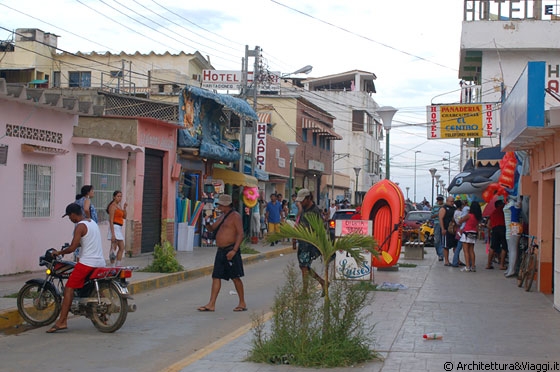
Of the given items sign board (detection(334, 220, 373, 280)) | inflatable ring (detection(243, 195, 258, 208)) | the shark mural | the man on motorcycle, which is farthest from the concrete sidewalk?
inflatable ring (detection(243, 195, 258, 208))

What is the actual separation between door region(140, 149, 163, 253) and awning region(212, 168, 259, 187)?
542 cm

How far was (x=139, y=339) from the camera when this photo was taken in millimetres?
9625

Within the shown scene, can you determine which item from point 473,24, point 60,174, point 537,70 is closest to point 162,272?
point 60,174

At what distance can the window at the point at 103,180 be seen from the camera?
63.2ft

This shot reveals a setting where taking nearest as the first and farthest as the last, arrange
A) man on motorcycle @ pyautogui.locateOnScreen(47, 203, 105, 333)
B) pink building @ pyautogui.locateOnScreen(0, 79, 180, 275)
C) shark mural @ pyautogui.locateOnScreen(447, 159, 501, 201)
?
1. man on motorcycle @ pyautogui.locateOnScreen(47, 203, 105, 333)
2. pink building @ pyautogui.locateOnScreen(0, 79, 180, 275)
3. shark mural @ pyautogui.locateOnScreen(447, 159, 501, 201)

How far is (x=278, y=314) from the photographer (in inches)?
295

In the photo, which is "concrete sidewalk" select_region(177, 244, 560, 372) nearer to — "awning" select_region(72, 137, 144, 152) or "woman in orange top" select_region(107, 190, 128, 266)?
"woman in orange top" select_region(107, 190, 128, 266)

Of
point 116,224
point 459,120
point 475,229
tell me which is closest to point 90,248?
point 116,224

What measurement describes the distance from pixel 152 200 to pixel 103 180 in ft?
9.64

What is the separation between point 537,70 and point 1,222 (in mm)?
10654

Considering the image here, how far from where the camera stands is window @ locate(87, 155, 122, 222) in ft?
63.2

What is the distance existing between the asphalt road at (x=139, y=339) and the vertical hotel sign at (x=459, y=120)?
54.2ft

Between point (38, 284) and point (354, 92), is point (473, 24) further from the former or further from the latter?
point (38, 284)

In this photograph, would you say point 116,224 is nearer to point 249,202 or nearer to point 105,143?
point 105,143
